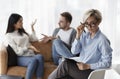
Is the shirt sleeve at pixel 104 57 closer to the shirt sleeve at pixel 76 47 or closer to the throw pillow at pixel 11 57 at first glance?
the shirt sleeve at pixel 76 47

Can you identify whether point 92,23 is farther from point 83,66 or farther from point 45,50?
point 45,50

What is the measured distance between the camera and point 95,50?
2980 millimetres

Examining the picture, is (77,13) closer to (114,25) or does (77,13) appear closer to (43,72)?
(114,25)

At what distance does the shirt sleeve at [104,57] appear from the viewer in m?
2.87

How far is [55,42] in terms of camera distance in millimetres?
4168

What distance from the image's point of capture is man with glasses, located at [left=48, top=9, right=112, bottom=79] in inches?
115

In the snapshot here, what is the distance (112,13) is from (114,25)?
227mm

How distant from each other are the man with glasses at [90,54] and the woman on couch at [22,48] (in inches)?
41.8

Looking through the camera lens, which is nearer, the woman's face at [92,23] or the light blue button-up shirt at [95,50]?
the light blue button-up shirt at [95,50]

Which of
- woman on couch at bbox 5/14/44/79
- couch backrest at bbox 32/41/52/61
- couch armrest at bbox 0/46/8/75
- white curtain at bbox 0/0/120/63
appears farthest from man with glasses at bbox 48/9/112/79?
white curtain at bbox 0/0/120/63

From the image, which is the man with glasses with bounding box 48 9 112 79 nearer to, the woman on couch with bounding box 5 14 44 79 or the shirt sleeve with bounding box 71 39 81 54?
the shirt sleeve with bounding box 71 39 81 54

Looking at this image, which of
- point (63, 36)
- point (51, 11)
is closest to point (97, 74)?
point (63, 36)

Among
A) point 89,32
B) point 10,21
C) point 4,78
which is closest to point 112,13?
point 10,21

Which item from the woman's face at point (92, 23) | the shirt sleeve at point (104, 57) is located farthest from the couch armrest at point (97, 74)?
the woman's face at point (92, 23)
